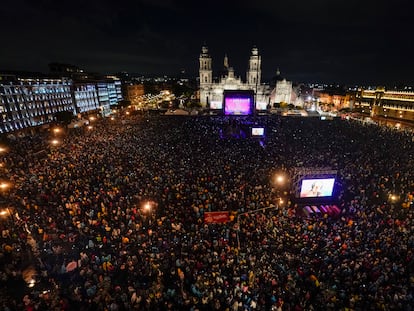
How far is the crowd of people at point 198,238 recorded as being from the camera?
816 cm

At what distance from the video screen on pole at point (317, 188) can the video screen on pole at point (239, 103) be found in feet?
111

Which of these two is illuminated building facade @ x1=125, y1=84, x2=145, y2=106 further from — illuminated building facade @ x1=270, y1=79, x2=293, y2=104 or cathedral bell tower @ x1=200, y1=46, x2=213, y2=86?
illuminated building facade @ x1=270, y1=79, x2=293, y2=104

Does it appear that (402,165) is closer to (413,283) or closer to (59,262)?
(413,283)

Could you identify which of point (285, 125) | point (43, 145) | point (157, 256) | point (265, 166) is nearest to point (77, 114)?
point (43, 145)

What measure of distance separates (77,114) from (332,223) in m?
60.8

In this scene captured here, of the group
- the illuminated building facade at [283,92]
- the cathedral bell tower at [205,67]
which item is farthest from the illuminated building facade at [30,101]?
the illuminated building facade at [283,92]

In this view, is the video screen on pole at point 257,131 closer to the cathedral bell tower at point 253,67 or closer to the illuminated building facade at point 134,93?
the cathedral bell tower at point 253,67

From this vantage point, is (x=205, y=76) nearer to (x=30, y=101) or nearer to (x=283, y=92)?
(x=283, y=92)

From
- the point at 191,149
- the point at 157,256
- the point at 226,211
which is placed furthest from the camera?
the point at 191,149

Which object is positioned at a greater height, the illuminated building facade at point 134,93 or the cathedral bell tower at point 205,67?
the cathedral bell tower at point 205,67

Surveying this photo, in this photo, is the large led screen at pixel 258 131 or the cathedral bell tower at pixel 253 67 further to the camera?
the cathedral bell tower at pixel 253 67

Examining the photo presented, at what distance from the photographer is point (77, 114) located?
57.1 meters

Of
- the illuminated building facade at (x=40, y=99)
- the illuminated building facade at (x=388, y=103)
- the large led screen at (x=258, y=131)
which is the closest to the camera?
the large led screen at (x=258, y=131)

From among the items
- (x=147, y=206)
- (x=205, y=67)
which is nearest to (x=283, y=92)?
(x=205, y=67)
